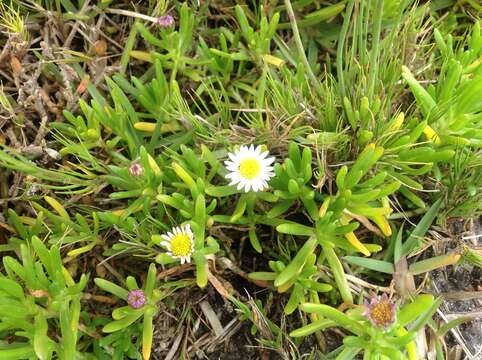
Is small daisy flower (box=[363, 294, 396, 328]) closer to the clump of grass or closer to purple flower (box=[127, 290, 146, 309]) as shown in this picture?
purple flower (box=[127, 290, 146, 309])

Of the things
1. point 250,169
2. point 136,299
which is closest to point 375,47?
point 250,169

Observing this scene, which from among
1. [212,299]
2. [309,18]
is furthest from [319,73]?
[212,299]

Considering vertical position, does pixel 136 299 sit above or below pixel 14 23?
below

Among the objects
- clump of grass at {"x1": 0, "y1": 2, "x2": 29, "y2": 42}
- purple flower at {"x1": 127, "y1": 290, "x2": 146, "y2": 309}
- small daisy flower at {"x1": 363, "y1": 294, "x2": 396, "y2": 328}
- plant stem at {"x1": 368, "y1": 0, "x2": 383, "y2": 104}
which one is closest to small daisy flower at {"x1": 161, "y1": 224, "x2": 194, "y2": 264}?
purple flower at {"x1": 127, "y1": 290, "x2": 146, "y2": 309}

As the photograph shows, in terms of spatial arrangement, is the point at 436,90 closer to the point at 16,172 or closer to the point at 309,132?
the point at 309,132

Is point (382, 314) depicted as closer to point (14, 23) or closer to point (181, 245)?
point (181, 245)

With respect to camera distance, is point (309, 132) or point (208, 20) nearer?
point (309, 132)

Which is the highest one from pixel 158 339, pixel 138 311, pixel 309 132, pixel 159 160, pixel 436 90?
pixel 436 90
